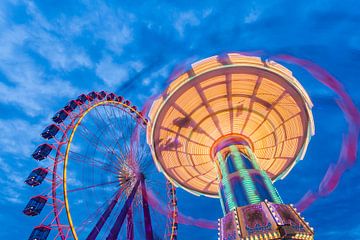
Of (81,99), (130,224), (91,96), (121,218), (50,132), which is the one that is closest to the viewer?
(121,218)

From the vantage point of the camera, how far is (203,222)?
1788cm

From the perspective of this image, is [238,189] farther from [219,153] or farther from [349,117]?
[349,117]

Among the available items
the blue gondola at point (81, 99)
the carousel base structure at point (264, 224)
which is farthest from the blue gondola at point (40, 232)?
the carousel base structure at point (264, 224)

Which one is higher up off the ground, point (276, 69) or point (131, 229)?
point (276, 69)

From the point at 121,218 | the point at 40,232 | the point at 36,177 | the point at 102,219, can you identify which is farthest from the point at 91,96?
the point at 40,232

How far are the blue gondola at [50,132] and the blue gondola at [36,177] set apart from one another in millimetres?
2212

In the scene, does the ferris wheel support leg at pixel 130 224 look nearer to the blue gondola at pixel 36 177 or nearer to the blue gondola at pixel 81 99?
the blue gondola at pixel 36 177

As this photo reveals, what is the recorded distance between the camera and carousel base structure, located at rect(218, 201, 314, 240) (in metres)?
7.68

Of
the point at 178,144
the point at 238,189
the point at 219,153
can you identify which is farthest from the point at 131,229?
the point at 238,189

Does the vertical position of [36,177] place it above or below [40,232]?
above

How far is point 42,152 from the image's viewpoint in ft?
52.2

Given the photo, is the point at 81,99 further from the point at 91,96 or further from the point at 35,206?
the point at 35,206

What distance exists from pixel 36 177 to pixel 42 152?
1.57 metres

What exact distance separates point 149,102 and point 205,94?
2881 mm
